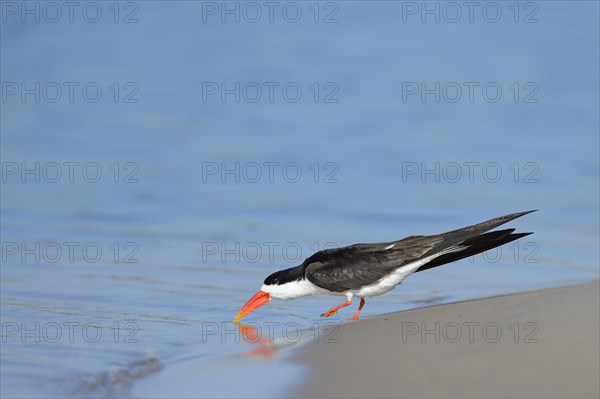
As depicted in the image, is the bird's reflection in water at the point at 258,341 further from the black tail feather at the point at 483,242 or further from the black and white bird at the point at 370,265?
the black tail feather at the point at 483,242

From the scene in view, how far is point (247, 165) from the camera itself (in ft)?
42.0

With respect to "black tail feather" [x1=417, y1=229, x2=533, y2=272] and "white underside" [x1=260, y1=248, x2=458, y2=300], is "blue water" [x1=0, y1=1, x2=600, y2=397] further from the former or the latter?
"black tail feather" [x1=417, y1=229, x2=533, y2=272]

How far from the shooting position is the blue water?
7418mm

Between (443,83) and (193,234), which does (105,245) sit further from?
(443,83)

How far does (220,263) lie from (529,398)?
15.5 ft

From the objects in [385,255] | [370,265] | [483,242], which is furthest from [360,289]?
[483,242]

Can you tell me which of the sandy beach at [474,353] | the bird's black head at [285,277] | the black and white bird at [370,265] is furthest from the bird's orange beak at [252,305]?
the sandy beach at [474,353]

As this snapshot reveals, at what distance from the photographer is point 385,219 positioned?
10.8m

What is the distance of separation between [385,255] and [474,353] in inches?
78.9

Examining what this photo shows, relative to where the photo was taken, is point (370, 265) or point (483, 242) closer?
point (483, 242)

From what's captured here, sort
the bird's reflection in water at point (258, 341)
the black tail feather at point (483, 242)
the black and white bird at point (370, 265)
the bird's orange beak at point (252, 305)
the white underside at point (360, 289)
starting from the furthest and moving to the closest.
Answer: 1. the bird's orange beak at point (252, 305)
2. the white underside at point (360, 289)
3. the black and white bird at point (370, 265)
4. the black tail feather at point (483, 242)
5. the bird's reflection in water at point (258, 341)

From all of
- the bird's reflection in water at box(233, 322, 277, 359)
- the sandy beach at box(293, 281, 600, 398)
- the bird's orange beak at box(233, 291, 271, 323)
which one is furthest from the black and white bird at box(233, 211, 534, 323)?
the sandy beach at box(293, 281, 600, 398)

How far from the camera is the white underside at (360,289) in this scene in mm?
7574

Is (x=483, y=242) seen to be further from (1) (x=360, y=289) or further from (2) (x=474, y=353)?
(2) (x=474, y=353)
